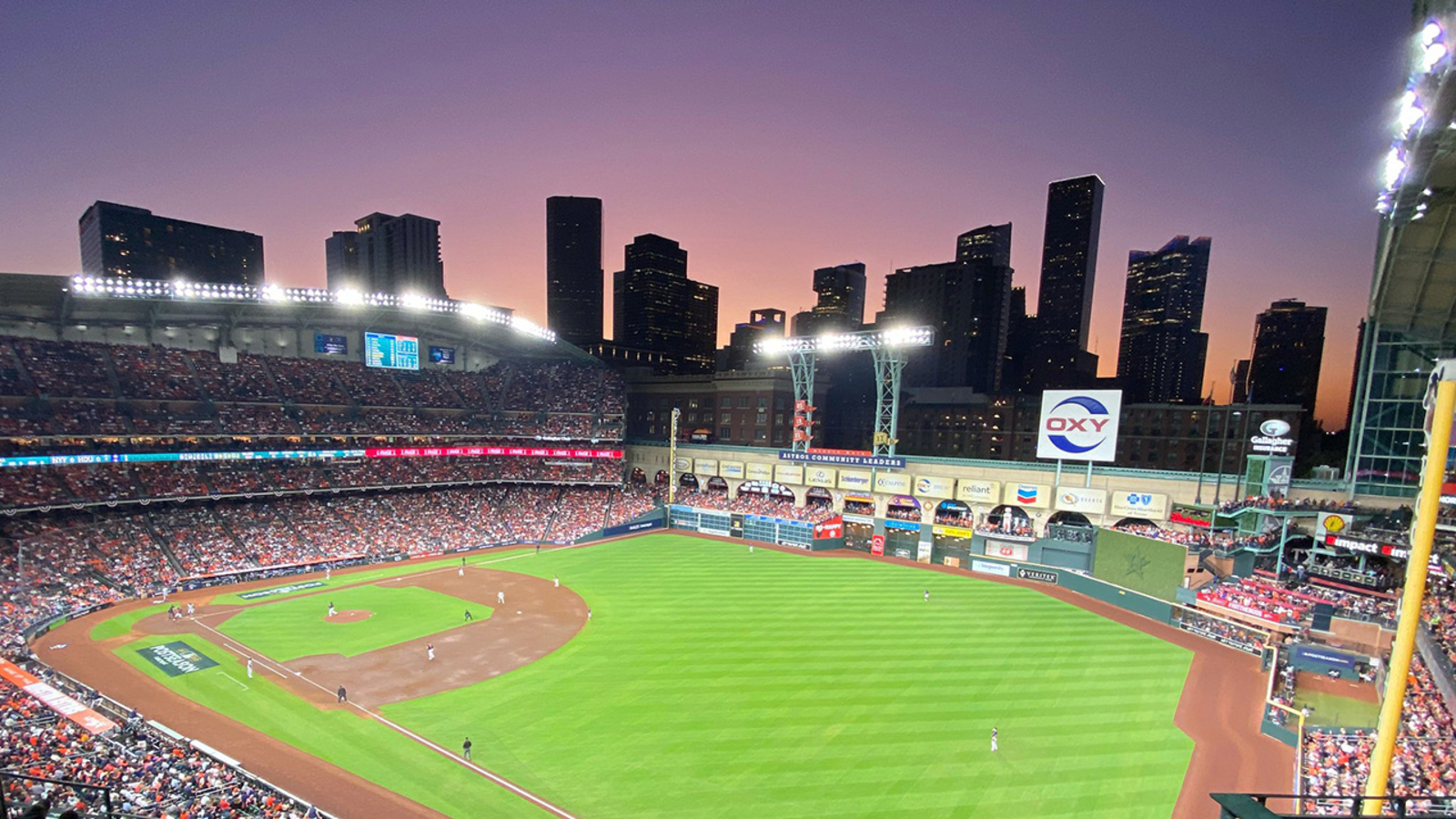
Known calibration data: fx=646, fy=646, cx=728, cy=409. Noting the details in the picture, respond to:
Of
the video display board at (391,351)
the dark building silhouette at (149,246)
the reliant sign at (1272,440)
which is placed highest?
the dark building silhouette at (149,246)

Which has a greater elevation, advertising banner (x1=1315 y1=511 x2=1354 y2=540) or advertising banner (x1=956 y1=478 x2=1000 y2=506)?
advertising banner (x1=1315 y1=511 x2=1354 y2=540)

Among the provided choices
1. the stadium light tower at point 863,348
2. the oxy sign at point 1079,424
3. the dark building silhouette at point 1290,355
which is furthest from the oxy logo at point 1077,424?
the dark building silhouette at point 1290,355

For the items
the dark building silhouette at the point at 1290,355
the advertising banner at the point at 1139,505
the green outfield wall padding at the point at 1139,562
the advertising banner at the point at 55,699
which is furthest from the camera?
the dark building silhouette at the point at 1290,355

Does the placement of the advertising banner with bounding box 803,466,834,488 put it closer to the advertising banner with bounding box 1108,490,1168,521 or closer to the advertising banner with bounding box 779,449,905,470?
the advertising banner with bounding box 779,449,905,470

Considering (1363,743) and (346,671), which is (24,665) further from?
(1363,743)

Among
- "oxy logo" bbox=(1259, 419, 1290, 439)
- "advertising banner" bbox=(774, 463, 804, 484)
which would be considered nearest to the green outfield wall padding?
"oxy logo" bbox=(1259, 419, 1290, 439)

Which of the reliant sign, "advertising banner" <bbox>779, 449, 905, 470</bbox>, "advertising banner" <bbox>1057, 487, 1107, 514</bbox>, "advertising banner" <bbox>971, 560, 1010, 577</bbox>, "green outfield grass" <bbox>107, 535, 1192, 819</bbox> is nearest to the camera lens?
"green outfield grass" <bbox>107, 535, 1192, 819</bbox>

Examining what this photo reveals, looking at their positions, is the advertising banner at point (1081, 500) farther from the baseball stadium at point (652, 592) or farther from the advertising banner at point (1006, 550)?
the advertising banner at point (1006, 550)
